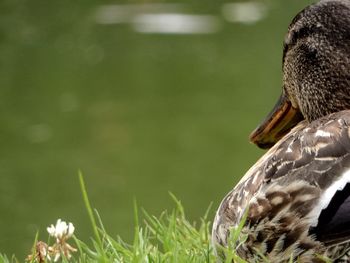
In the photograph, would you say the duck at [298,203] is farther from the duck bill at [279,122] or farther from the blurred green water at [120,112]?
the blurred green water at [120,112]

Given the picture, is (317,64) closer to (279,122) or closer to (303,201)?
(279,122)

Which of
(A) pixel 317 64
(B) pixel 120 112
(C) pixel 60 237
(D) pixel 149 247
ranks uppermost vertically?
(B) pixel 120 112

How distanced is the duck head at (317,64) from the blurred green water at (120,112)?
3.33 metres

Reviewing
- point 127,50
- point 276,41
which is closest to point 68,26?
point 127,50

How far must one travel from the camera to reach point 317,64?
3461 millimetres

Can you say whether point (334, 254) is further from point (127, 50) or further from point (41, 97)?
point (127, 50)

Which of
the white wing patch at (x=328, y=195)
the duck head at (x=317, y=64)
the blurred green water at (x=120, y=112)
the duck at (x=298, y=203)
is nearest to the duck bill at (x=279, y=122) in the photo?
the duck head at (x=317, y=64)

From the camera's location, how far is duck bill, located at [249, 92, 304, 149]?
3.71 m

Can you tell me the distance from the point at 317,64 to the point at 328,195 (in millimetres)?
985

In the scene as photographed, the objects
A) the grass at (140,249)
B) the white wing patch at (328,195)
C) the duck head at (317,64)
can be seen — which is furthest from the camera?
the duck head at (317,64)

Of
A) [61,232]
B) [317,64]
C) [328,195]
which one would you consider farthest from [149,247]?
[328,195]

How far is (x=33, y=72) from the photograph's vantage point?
13.4 metres

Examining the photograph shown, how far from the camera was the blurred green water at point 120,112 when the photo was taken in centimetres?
863

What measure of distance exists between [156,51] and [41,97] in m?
2.46
